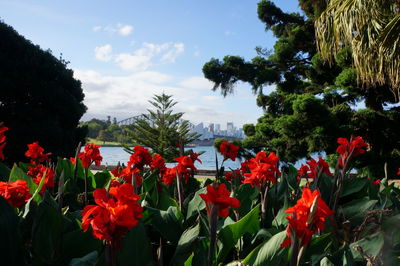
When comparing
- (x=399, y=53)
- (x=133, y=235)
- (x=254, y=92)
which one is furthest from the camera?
(x=254, y=92)

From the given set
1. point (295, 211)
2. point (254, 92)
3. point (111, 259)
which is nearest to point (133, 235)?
point (111, 259)

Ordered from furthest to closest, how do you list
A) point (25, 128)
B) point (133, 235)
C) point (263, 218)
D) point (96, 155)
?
point (25, 128) < point (96, 155) < point (263, 218) < point (133, 235)

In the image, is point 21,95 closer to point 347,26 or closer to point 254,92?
point 254,92

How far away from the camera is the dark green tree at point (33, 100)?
11688 mm

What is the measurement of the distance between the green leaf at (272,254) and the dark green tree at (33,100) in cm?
1194

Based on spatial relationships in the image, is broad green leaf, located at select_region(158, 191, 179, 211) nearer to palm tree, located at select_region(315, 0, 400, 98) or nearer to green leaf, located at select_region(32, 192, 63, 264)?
green leaf, located at select_region(32, 192, 63, 264)

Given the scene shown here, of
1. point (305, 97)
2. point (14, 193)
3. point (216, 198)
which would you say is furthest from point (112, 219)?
point (305, 97)

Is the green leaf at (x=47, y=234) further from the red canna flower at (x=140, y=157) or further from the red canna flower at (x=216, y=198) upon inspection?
the red canna flower at (x=140, y=157)

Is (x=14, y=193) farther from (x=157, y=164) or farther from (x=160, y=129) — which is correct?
(x=160, y=129)

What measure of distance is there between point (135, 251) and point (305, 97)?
8777mm

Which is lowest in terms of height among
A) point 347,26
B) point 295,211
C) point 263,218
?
point 263,218

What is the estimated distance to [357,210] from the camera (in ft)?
4.08

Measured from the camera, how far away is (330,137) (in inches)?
355

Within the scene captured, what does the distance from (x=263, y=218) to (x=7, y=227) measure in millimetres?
740
